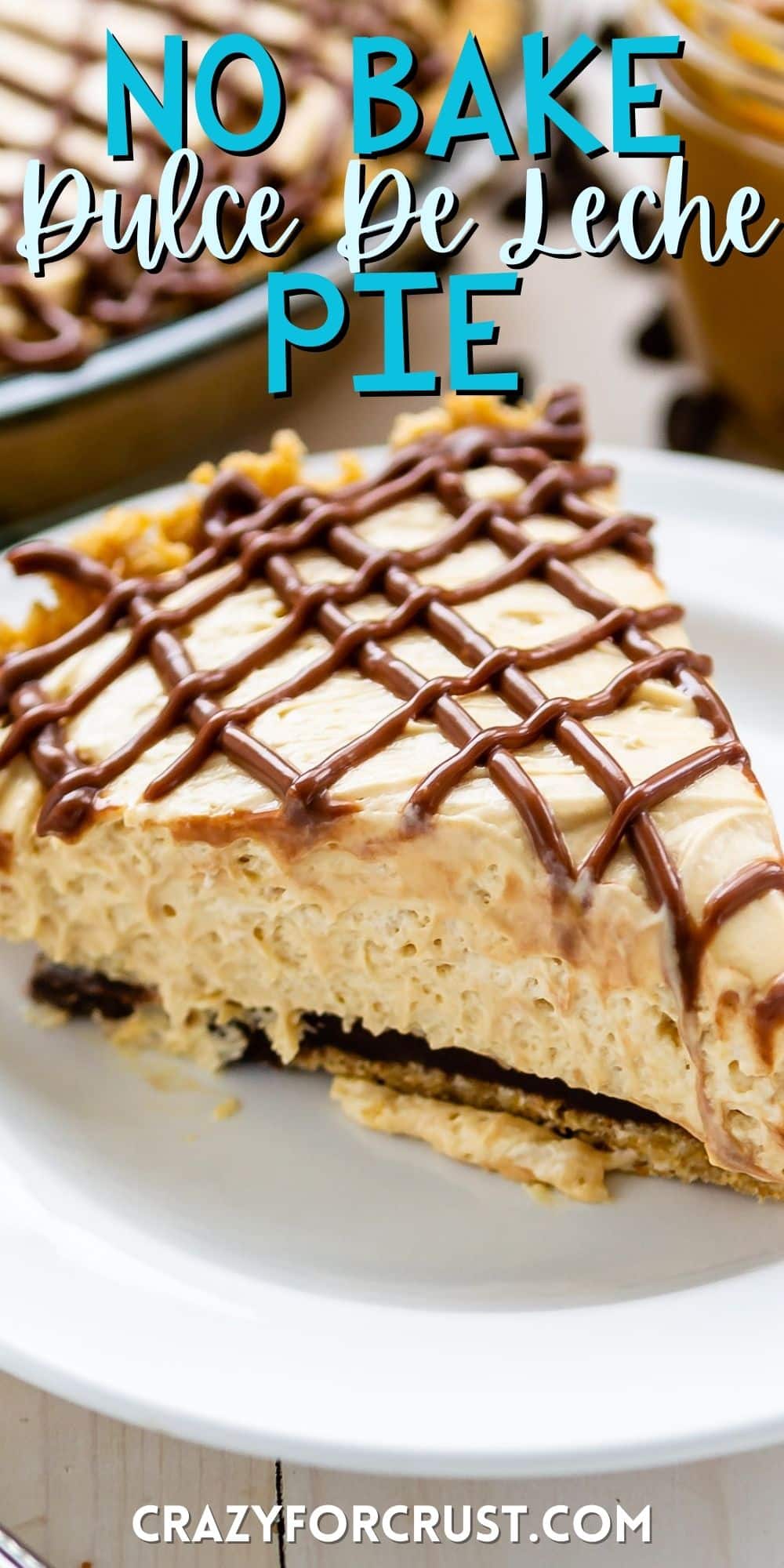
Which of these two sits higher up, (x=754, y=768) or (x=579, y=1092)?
(x=754, y=768)

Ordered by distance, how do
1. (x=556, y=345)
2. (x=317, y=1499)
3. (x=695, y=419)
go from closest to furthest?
(x=317, y=1499) < (x=695, y=419) < (x=556, y=345)


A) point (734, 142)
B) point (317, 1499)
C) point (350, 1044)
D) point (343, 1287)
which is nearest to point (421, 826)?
point (350, 1044)

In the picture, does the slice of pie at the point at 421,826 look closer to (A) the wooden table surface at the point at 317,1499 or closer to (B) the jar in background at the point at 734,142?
(A) the wooden table surface at the point at 317,1499

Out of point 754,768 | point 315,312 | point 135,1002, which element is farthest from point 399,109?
point 135,1002

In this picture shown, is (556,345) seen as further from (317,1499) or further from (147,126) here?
(317,1499)

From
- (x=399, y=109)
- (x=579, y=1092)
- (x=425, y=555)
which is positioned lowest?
(x=579, y=1092)

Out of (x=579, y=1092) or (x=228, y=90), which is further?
(x=228, y=90)

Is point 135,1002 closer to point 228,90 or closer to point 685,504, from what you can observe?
point 685,504

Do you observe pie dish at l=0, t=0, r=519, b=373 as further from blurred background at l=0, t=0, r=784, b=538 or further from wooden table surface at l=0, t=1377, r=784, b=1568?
wooden table surface at l=0, t=1377, r=784, b=1568
